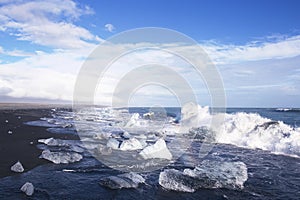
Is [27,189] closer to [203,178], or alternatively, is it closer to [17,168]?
[17,168]

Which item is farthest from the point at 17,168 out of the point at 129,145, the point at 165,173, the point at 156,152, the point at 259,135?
the point at 259,135

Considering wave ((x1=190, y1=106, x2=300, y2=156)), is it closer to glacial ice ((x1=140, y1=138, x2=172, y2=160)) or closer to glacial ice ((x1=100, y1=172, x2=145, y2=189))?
glacial ice ((x1=140, y1=138, x2=172, y2=160))

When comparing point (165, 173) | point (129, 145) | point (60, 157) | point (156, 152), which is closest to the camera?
point (165, 173)

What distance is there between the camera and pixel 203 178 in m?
9.62

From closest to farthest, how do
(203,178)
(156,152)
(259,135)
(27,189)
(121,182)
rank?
(27,189) < (121,182) < (203,178) < (156,152) < (259,135)

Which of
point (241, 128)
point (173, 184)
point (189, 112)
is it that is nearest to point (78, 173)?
point (173, 184)

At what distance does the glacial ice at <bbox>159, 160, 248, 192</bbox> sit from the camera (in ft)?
29.6

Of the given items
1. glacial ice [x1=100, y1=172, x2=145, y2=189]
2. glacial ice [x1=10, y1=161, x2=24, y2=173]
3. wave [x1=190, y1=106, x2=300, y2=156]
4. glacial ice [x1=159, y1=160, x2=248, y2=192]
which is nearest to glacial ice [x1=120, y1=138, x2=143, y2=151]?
glacial ice [x1=159, y1=160, x2=248, y2=192]

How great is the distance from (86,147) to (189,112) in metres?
20.2

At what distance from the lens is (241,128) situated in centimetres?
2206

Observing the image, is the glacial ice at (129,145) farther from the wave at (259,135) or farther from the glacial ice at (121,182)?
the wave at (259,135)

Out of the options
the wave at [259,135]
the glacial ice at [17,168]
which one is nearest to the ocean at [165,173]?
the wave at [259,135]

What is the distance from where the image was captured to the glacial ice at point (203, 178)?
902cm

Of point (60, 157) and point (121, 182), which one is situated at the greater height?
point (60, 157)
